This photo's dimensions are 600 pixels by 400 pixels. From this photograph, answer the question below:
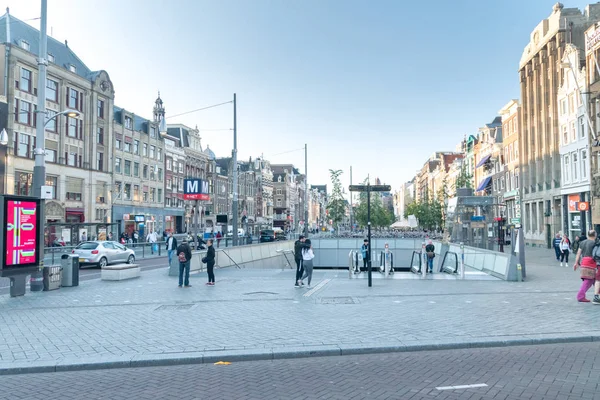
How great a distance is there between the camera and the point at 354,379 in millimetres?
6473

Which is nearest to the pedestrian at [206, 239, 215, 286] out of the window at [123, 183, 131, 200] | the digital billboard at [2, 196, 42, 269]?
the digital billboard at [2, 196, 42, 269]

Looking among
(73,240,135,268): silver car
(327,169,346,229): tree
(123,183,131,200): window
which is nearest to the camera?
(73,240,135,268): silver car

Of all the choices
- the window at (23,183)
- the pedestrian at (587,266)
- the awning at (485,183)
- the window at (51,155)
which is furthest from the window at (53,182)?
the awning at (485,183)

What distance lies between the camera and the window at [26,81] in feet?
134

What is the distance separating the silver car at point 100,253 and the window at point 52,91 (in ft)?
81.8

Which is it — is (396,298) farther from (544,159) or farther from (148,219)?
(148,219)

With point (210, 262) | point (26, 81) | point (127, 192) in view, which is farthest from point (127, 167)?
point (210, 262)

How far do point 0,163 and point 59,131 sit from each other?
939 centimetres

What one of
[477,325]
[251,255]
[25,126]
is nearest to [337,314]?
[477,325]

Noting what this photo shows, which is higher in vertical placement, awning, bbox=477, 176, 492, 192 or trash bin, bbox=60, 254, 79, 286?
awning, bbox=477, 176, 492, 192

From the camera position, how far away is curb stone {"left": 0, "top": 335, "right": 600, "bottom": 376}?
23.6ft

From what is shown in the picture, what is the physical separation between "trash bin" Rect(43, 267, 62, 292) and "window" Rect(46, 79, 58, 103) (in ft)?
112

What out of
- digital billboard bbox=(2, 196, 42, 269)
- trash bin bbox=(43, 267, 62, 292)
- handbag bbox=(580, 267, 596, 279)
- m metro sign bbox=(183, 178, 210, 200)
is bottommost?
trash bin bbox=(43, 267, 62, 292)

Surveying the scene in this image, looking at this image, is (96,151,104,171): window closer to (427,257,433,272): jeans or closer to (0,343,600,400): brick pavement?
(427,257,433,272): jeans
